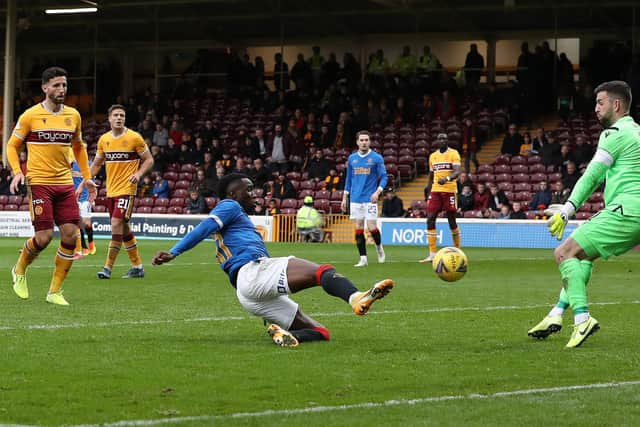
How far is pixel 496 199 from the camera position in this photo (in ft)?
97.0

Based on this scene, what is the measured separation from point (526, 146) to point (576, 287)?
2519cm

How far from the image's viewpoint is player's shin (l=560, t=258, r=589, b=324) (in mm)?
8445

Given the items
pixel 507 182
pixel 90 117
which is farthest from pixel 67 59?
pixel 507 182

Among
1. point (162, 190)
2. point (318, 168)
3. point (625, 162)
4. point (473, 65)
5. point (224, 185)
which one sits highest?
point (473, 65)

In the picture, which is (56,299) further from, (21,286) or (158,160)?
(158,160)

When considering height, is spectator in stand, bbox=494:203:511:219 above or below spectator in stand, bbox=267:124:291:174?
below

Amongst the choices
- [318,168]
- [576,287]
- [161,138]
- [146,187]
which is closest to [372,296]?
[576,287]

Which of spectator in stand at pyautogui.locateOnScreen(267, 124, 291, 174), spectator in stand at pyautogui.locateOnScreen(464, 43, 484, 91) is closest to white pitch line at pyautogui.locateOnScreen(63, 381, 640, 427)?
spectator in stand at pyautogui.locateOnScreen(267, 124, 291, 174)

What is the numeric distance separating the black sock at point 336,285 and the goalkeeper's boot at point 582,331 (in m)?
1.64

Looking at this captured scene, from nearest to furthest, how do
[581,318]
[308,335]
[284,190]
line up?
[581,318], [308,335], [284,190]

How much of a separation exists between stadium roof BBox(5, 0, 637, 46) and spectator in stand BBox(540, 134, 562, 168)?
253 inches

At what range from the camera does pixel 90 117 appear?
47.9 metres

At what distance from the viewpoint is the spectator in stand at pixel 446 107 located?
3647 cm

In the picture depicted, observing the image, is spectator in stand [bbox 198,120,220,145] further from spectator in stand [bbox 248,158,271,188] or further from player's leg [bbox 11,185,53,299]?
player's leg [bbox 11,185,53,299]
